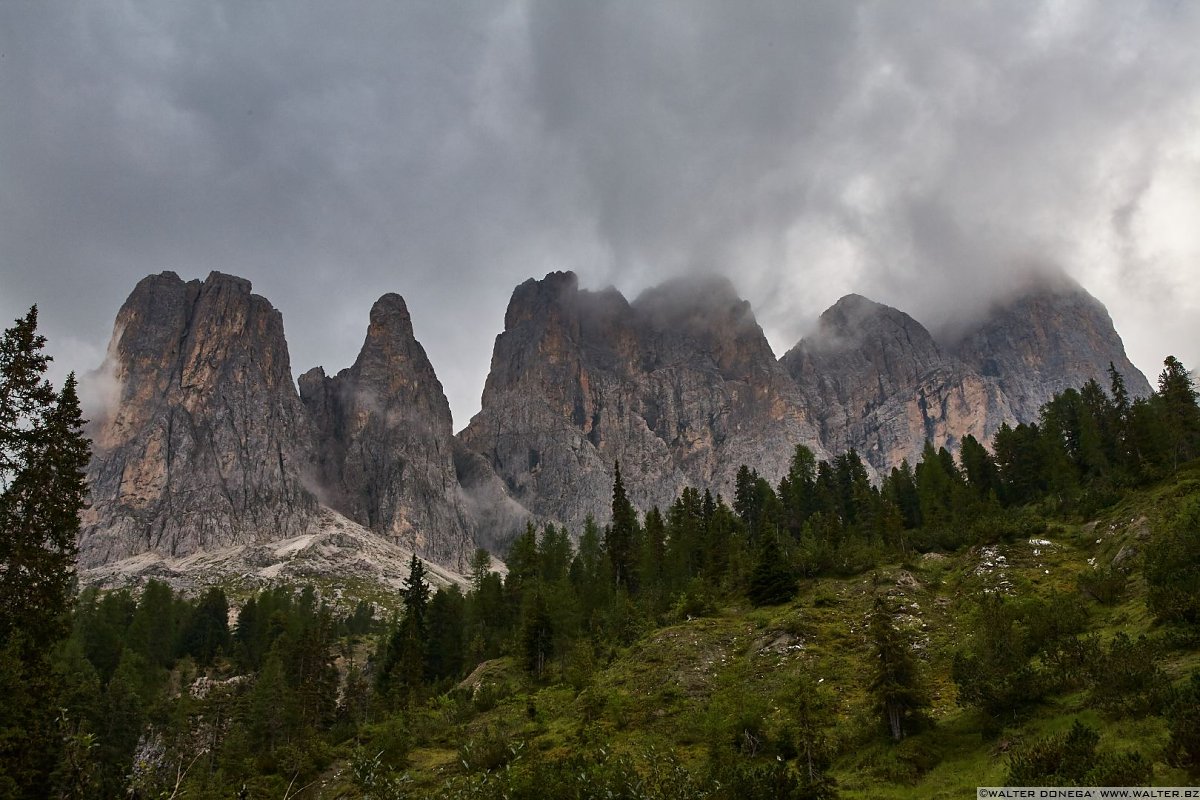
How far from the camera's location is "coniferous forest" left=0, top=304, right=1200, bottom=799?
19.2m

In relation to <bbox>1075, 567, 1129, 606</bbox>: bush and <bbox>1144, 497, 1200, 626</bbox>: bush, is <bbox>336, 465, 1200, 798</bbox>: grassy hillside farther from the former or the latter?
<bbox>1144, 497, 1200, 626</bbox>: bush

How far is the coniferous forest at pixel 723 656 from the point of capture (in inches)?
757

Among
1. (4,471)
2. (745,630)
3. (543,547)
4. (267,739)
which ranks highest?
(543,547)

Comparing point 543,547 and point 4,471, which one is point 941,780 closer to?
point 4,471

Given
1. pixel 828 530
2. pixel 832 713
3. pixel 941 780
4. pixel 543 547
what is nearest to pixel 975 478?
pixel 828 530

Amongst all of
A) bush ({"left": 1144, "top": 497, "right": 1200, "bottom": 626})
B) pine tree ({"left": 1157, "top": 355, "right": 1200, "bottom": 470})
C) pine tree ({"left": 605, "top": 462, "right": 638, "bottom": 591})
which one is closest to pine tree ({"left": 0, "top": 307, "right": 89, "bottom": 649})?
bush ({"left": 1144, "top": 497, "right": 1200, "bottom": 626})

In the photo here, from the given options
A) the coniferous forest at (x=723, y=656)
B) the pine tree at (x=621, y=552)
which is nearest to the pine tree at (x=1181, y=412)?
the coniferous forest at (x=723, y=656)

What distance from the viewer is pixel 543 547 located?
93.1 metres

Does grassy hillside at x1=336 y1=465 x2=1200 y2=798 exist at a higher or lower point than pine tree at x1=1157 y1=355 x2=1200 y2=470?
lower

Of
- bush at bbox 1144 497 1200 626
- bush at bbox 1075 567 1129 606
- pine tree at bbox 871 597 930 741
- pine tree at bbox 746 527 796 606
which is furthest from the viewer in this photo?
pine tree at bbox 746 527 796 606

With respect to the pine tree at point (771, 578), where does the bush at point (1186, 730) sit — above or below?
below

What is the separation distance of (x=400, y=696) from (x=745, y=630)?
33.8 m

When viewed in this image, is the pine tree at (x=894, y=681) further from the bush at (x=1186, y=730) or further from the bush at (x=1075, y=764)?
the bush at (x=1186, y=730)

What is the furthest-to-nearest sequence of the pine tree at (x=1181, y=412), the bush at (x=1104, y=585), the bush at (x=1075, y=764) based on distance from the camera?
1. the pine tree at (x=1181, y=412)
2. the bush at (x=1104, y=585)
3. the bush at (x=1075, y=764)
